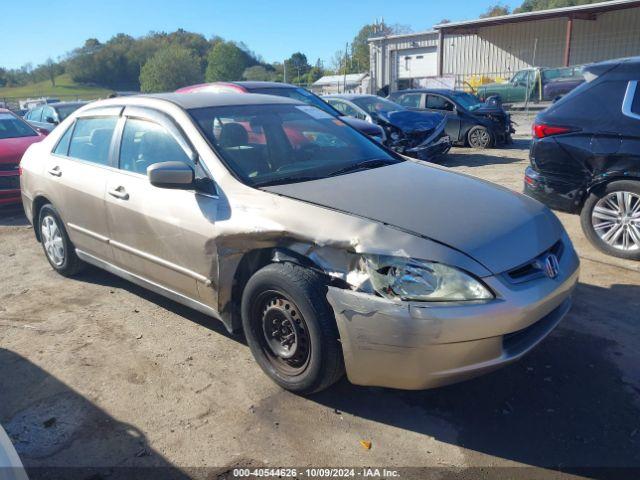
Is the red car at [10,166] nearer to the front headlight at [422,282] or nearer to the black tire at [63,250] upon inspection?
the black tire at [63,250]

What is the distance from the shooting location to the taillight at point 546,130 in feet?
16.9

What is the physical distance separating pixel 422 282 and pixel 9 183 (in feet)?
24.4

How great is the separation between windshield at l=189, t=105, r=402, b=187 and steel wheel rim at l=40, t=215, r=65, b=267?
7.23ft

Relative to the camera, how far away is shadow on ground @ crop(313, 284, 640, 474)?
262cm

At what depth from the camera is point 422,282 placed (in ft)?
8.49

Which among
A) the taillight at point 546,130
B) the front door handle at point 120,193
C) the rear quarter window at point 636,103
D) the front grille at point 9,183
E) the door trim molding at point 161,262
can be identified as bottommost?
the front grille at point 9,183

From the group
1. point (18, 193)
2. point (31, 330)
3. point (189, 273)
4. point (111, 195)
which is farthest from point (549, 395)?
point (18, 193)

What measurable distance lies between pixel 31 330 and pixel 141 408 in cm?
163

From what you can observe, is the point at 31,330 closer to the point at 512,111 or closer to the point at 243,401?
the point at 243,401

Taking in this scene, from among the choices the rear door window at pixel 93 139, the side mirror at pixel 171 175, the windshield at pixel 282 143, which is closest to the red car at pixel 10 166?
the rear door window at pixel 93 139

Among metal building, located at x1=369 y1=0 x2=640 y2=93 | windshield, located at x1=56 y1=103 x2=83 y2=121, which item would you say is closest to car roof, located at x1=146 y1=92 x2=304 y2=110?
windshield, located at x1=56 y1=103 x2=83 y2=121

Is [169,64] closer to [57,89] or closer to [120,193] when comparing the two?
[57,89]

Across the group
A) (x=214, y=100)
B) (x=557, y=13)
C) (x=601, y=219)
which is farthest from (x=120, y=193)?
(x=557, y=13)

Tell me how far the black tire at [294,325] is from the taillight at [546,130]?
3.50 meters
